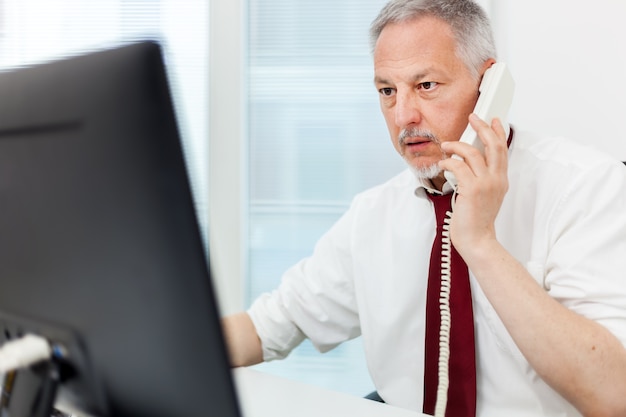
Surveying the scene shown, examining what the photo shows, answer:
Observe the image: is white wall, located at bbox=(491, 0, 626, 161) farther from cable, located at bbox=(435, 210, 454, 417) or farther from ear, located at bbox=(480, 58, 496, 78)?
cable, located at bbox=(435, 210, 454, 417)

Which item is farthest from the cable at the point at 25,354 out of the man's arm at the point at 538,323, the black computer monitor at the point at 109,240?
the man's arm at the point at 538,323

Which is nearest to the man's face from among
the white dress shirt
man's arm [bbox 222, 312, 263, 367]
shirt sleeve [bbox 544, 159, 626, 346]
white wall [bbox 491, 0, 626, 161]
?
the white dress shirt

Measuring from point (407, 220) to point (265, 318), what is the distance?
39 centimetres

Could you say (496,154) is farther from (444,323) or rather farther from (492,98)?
(444,323)

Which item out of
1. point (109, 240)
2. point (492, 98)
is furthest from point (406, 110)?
point (109, 240)

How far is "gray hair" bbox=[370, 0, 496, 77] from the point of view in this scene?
4.29 feet

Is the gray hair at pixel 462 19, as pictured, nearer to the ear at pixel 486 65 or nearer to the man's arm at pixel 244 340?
the ear at pixel 486 65

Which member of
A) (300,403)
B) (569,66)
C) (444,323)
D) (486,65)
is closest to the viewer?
(300,403)

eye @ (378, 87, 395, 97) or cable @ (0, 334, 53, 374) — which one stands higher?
eye @ (378, 87, 395, 97)

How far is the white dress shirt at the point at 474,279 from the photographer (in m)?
1.11

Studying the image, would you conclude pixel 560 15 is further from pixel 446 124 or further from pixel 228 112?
pixel 228 112

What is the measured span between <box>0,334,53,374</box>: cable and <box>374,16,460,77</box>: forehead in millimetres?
948

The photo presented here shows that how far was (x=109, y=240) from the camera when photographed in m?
0.49

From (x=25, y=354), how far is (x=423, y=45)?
989 mm
